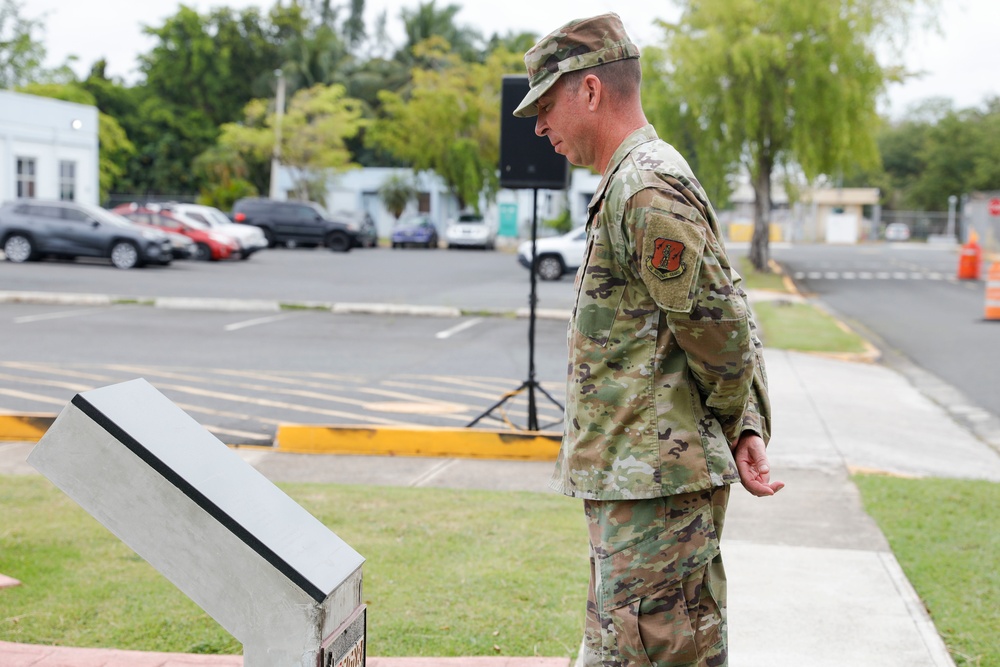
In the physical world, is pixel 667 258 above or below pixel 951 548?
above

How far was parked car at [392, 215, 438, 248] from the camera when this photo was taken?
40.4 meters

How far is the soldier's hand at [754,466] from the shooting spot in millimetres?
2432

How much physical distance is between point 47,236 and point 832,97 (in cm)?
1925

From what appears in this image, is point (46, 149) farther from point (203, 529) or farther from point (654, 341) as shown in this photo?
point (654, 341)

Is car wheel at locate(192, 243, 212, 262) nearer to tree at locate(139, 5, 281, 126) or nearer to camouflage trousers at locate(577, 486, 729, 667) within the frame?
camouflage trousers at locate(577, 486, 729, 667)

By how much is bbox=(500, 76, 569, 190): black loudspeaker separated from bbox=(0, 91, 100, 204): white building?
27.1 meters

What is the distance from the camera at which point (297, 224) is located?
119 feet

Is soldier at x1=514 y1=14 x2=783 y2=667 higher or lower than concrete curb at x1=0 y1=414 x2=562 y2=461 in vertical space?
higher

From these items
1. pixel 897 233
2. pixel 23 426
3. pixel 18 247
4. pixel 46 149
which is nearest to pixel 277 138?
pixel 46 149

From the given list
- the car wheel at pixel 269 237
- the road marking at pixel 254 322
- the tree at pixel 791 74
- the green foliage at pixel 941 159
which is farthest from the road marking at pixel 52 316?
the green foliage at pixel 941 159

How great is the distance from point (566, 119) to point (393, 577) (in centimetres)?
267

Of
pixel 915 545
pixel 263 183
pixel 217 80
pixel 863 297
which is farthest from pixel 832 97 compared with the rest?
pixel 217 80

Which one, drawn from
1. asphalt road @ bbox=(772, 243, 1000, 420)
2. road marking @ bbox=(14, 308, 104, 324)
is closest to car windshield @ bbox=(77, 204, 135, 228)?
road marking @ bbox=(14, 308, 104, 324)

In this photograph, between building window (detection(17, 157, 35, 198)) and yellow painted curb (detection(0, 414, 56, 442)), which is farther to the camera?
building window (detection(17, 157, 35, 198))
